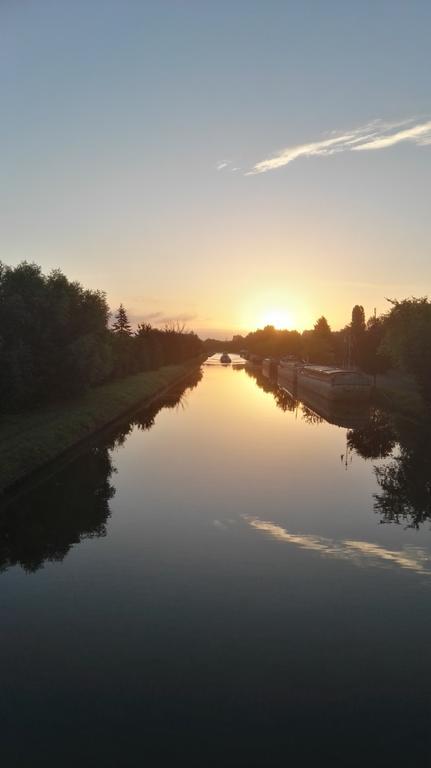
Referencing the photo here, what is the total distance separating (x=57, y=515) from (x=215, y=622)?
28.0 ft

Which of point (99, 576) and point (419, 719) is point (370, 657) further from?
point (99, 576)

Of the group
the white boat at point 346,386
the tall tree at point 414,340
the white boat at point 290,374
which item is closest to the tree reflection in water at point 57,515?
the tall tree at point 414,340

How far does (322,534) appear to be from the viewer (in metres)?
15.4

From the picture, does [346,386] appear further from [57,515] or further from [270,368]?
[270,368]

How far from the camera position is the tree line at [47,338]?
3261 cm

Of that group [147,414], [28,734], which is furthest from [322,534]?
[147,414]

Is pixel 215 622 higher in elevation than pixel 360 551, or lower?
higher

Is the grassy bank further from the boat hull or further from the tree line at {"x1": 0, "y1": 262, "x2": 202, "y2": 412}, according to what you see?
the boat hull

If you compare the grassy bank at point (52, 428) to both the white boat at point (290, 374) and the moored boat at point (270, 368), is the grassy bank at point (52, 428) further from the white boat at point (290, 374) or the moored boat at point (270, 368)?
the moored boat at point (270, 368)

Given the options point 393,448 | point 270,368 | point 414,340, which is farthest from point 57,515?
point 270,368

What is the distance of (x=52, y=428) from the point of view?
29078mm

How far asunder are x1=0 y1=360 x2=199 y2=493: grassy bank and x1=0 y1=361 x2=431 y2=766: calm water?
1.86m

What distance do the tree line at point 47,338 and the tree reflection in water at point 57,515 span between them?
29.6 ft

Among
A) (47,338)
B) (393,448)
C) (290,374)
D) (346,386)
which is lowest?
(393,448)
